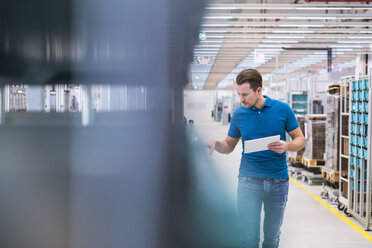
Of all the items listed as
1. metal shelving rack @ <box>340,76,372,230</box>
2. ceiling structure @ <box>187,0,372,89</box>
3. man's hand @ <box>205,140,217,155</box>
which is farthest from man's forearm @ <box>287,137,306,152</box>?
metal shelving rack @ <box>340,76,372,230</box>

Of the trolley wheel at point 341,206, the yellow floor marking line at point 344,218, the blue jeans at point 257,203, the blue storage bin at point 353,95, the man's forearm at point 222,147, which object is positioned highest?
the blue storage bin at point 353,95

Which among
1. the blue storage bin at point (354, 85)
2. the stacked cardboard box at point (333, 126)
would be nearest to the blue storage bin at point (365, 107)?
the blue storage bin at point (354, 85)

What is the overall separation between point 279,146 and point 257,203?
1.20ft

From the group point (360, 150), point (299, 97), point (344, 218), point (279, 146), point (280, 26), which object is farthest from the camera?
point (299, 97)

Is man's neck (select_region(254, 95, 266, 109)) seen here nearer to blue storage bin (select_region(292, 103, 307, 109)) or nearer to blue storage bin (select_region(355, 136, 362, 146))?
blue storage bin (select_region(355, 136, 362, 146))

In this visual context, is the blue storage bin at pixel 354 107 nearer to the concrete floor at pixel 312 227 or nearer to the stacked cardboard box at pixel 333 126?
the stacked cardboard box at pixel 333 126

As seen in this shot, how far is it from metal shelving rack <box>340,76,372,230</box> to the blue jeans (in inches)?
73.2

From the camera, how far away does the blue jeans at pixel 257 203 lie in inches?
88.6

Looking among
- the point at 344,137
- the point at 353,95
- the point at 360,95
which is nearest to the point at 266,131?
the point at 360,95

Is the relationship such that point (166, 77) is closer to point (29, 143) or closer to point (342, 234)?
point (29, 143)

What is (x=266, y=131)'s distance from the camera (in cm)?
226

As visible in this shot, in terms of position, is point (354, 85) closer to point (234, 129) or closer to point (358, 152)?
point (358, 152)

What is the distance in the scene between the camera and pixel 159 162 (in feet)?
6.42

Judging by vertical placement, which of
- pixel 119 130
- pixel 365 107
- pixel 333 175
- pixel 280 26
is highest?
pixel 280 26
